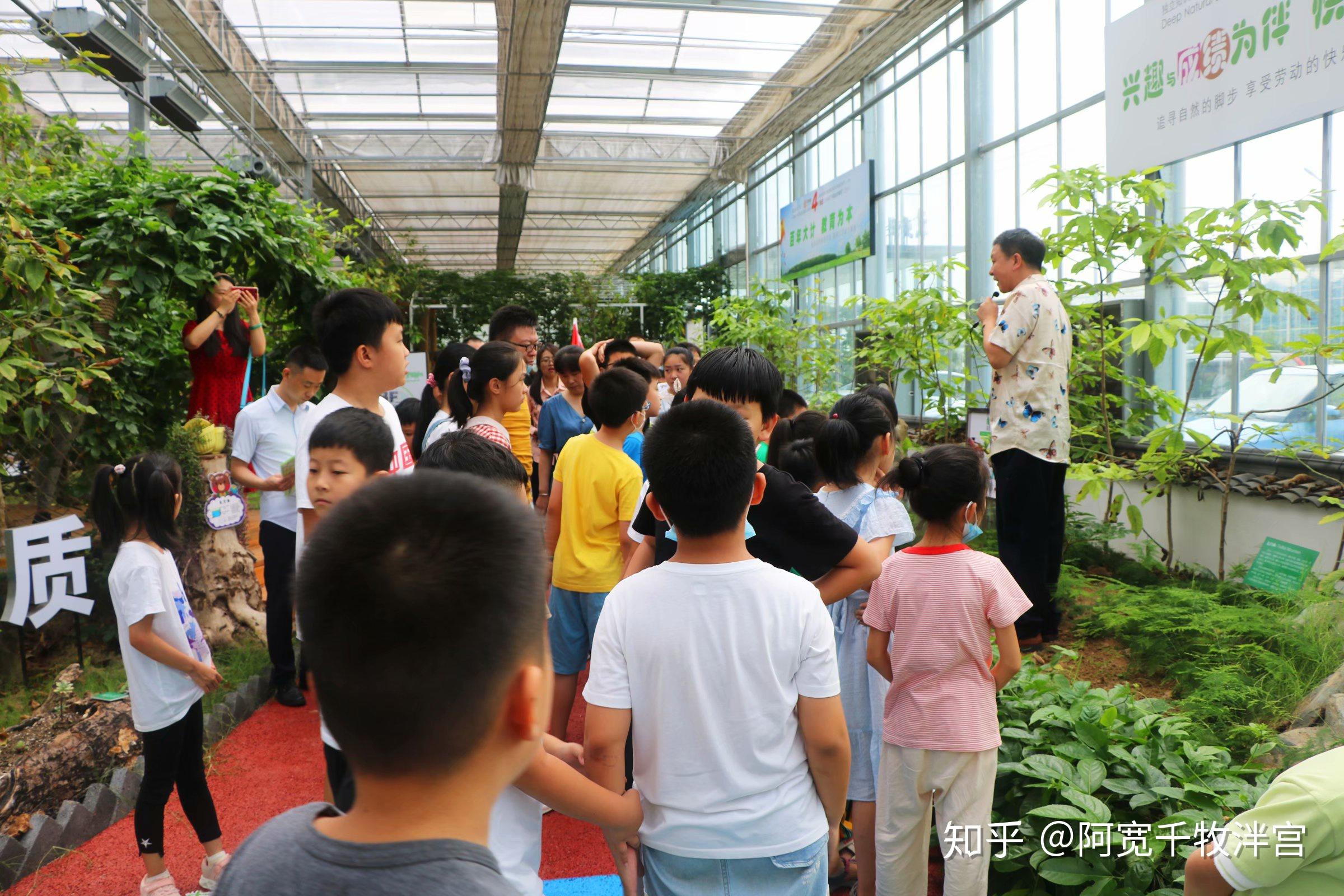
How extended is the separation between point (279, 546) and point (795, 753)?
2687 mm

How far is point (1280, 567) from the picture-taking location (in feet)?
12.9

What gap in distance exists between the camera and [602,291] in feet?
53.3

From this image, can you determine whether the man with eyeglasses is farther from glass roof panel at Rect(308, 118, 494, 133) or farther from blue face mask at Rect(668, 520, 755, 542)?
glass roof panel at Rect(308, 118, 494, 133)

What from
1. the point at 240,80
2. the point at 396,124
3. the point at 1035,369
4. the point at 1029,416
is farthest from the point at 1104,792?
the point at 396,124

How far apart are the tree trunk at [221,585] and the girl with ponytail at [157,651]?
220cm

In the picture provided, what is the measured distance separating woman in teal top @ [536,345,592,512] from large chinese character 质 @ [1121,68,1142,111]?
353 cm

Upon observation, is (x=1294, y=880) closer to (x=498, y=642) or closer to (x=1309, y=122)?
(x=498, y=642)

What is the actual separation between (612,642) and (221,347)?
10.2ft

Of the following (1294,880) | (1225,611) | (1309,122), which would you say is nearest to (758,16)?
(1309,122)

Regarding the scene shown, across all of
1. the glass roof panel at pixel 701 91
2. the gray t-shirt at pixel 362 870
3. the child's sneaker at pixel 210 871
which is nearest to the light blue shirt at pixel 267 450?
the child's sneaker at pixel 210 871

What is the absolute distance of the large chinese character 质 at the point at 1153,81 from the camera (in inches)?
198

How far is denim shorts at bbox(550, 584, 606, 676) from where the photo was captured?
289 cm

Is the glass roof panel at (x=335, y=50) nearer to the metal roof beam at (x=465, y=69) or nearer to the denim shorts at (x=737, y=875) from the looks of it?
the metal roof beam at (x=465, y=69)

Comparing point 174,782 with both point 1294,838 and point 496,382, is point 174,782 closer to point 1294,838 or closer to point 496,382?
point 496,382
